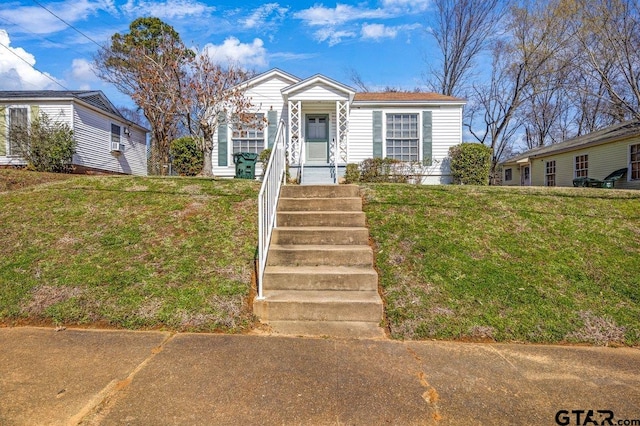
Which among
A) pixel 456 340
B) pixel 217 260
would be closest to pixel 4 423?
pixel 217 260

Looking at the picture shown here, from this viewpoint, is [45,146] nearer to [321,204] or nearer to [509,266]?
[321,204]

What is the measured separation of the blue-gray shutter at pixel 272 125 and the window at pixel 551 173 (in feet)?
46.7

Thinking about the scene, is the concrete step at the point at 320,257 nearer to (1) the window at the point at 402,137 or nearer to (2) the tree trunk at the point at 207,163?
(2) the tree trunk at the point at 207,163

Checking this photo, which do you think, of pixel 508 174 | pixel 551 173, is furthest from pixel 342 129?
pixel 508 174

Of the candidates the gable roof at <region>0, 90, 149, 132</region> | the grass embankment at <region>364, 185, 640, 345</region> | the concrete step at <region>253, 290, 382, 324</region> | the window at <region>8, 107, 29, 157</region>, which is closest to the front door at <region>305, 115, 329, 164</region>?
the grass embankment at <region>364, 185, 640, 345</region>

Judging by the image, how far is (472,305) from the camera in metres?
3.45

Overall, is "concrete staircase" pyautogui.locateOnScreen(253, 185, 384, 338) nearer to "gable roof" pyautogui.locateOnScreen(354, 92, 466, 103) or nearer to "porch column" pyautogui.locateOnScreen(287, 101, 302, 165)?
"porch column" pyautogui.locateOnScreen(287, 101, 302, 165)

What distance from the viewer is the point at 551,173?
17.3 metres

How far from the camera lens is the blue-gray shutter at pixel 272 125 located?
11305 mm

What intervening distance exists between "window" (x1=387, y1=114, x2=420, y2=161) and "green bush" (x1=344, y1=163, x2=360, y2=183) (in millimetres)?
1540

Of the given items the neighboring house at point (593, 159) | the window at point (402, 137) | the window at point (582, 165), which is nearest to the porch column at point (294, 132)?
the window at point (402, 137)

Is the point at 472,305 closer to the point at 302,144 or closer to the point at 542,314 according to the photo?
the point at 542,314

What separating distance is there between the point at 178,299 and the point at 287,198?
2.43m

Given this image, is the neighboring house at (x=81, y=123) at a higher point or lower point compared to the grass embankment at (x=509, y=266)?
higher
